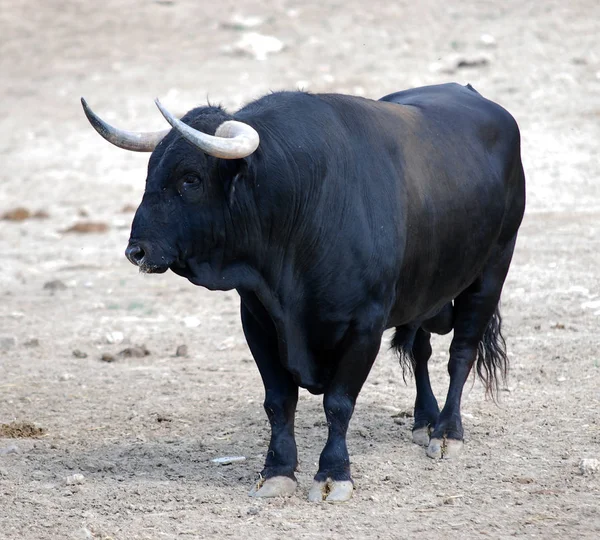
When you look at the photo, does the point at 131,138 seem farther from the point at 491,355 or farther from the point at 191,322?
the point at 191,322

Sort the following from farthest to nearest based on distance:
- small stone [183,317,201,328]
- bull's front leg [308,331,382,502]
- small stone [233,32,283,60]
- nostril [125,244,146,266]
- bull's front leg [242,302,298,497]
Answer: small stone [233,32,283,60], small stone [183,317,201,328], bull's front leg [242,302,298,497], bull's front leg [308,331,382,502], nostril [125,244,146,266]

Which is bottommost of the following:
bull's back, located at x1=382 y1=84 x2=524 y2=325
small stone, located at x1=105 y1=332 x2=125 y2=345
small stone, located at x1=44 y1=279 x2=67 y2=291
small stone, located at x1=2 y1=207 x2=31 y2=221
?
small stone, located at x1=2 y1=207 x2=31 y2=221

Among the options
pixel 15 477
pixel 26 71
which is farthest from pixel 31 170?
pixel 15 477

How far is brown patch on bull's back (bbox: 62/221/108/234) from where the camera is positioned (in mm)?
14086

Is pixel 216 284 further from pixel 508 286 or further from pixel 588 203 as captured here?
pixel 588 203

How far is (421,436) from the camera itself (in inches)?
258

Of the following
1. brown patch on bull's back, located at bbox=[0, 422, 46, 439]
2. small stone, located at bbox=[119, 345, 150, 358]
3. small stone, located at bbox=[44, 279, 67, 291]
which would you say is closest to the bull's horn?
brown patch on bull's back, located at bbox=[0, 422, 46, 439]

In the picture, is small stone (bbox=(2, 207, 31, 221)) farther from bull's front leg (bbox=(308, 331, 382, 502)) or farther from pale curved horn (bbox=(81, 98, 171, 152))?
bull's front leg (bbox=(308, 331, 382, 502))

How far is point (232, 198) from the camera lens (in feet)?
17.4

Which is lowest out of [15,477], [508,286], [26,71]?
[26,71]

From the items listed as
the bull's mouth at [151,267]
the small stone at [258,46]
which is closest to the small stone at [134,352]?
the bull's mouth at [151,267]

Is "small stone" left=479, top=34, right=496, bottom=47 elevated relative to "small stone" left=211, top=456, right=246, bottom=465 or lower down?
lower down

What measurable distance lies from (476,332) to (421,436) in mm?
710

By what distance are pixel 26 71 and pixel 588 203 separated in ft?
41.3
